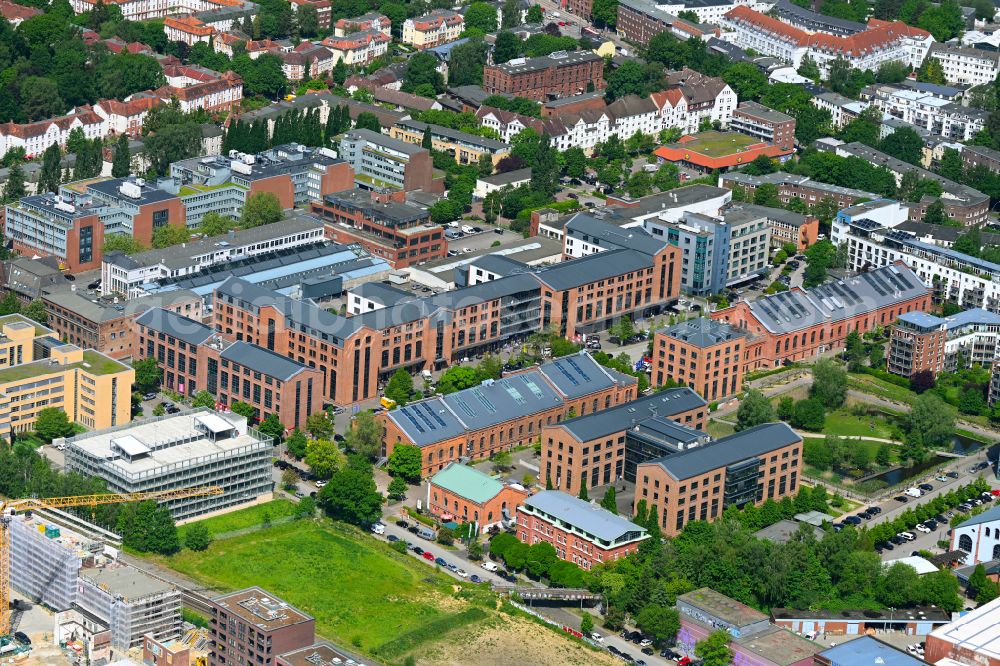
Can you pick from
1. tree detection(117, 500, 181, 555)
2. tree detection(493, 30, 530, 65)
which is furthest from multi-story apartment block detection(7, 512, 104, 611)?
tree detection(493, 30, 530, 65)

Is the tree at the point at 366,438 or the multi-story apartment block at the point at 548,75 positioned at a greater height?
the multi-story apartment block at the point at 548,75

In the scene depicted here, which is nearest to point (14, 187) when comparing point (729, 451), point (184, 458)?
point (184, 458)

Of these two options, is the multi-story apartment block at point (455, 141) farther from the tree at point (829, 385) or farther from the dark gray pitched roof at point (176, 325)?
the tree at point (829, 385)

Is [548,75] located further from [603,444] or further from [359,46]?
[603,444]

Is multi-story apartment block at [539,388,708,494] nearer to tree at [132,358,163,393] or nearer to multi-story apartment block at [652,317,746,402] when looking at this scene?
multi-story apartment block at [652,317,746,402]

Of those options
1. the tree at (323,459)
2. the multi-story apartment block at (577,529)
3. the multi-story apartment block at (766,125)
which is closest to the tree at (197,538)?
the tree at (323,459)

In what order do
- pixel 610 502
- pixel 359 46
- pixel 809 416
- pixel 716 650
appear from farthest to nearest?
pixel 359 46, pixel 809 416, pixel 610 502, pixel 716 650

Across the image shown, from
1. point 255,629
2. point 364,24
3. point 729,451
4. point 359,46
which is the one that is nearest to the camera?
point 255,629
